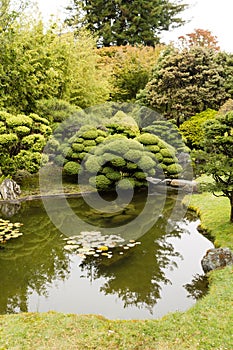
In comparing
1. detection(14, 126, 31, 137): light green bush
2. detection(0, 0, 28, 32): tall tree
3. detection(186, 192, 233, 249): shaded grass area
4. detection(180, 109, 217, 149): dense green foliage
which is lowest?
detection(186, 192, 233, 249): shaded grass area

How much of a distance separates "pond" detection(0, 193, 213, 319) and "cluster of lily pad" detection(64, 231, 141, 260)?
1.0 inches

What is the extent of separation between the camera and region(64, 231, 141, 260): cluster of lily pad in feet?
21.7

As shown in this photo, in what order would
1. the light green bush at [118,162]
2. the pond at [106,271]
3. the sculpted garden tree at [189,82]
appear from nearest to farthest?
the pond at [106,271], the light green bush at [118,162], the sculpted garden tree at [189,82]

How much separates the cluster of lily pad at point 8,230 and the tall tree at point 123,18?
22449mm

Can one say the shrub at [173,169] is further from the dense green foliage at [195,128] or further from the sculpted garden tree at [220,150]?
the sculpted garden tree at [220,150]

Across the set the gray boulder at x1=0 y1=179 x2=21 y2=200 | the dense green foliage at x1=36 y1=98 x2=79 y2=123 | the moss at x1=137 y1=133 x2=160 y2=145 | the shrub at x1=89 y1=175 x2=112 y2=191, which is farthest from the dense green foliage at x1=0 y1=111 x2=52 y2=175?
the moss at x1=137 y1=133 x2=160 y2=145

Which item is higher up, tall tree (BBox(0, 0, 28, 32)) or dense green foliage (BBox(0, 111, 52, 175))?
tall tree (BBox(0, 0, 28, 32))

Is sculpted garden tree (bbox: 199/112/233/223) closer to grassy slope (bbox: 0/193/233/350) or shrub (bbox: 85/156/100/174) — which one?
grassy slope (bbox: 0/193/233/350)

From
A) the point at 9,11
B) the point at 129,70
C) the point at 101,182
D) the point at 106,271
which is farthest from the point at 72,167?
the point at 129,70

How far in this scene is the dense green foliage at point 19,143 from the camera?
10.4 metres

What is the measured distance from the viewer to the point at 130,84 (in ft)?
71.3

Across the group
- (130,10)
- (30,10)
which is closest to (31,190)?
(30,10)

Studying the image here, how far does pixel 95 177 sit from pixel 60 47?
6.87m

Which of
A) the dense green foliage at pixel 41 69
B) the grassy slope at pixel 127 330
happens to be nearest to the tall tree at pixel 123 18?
the dense green foliage at pixel 41 69
